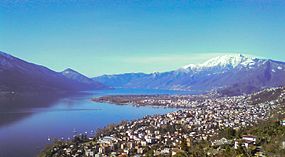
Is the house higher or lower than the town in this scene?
higher

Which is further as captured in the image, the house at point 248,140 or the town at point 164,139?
the town at point 164,139

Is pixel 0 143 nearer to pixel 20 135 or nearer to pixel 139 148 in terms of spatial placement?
pixel 20 135

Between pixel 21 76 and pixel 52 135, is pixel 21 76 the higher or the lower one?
the higher one

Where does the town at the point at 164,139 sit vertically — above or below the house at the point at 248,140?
below

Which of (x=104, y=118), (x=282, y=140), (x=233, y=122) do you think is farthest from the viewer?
(x=104, y=118)

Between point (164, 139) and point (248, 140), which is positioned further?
point (164, 139)

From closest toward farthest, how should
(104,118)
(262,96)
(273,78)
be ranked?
(104,118)
(262,96)
(273,78)

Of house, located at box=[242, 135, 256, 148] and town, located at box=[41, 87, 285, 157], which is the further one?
town, located at box=[41, 87, 285, 157]

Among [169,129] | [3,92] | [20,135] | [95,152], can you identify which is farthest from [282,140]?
[3,92]

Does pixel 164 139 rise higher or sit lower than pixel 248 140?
lower

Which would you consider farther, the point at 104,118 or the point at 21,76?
the point at 21,76
